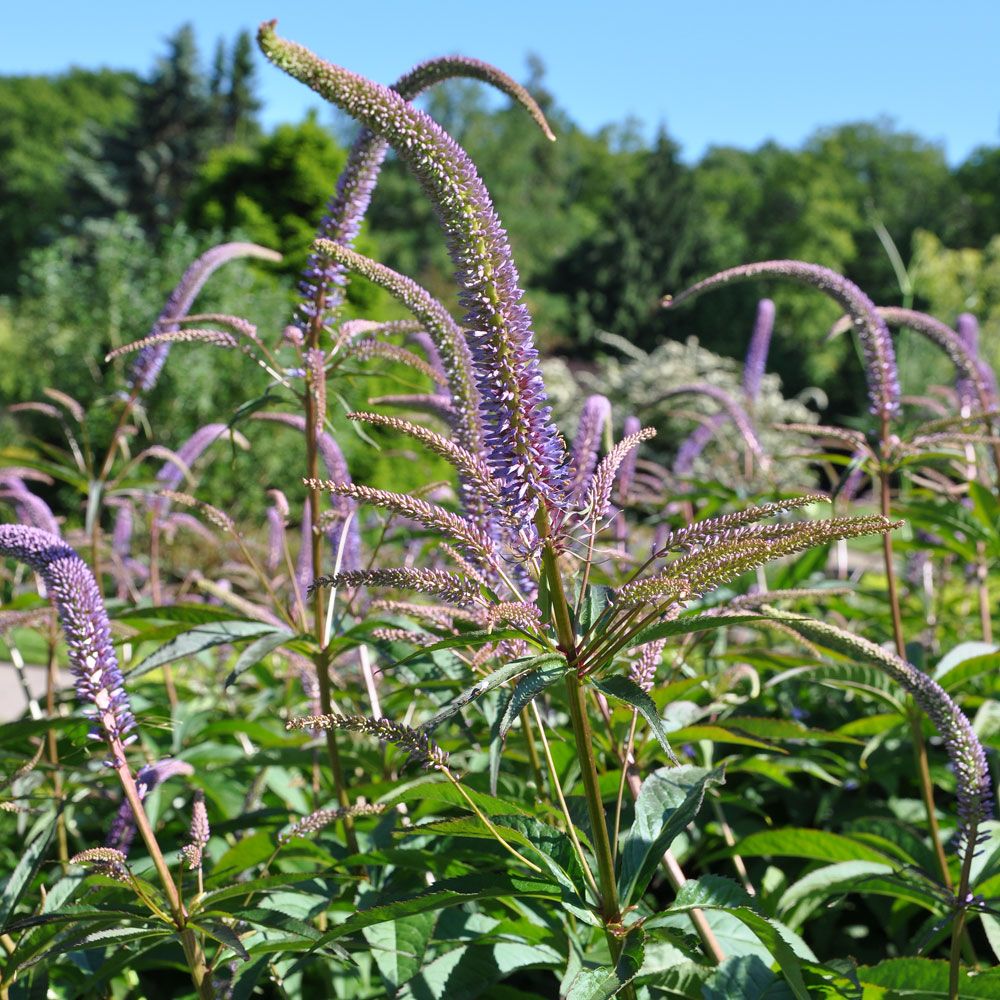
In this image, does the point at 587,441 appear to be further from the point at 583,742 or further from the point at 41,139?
the point at 41,139

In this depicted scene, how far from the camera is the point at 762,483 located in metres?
4.48

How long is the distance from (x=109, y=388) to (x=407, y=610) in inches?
580

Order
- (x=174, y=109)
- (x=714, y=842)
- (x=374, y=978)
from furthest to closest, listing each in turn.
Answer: (x=174, y=109) < (x=714, y=842) < (x=374, y=978)

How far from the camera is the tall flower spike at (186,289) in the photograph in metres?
2.55

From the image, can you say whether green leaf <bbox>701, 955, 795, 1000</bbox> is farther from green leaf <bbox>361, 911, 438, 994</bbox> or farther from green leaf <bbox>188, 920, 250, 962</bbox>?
green leaf <bbox>188, 920, 250, 962</bbox>

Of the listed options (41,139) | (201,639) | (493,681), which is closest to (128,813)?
(201,639)

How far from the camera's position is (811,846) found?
2.11 meters

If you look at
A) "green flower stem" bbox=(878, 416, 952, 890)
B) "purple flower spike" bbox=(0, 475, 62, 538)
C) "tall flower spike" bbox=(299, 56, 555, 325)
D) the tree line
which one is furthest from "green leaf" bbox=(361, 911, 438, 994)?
the tree line

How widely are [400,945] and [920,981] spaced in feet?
3.15

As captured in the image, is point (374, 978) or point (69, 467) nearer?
point (374, 978)

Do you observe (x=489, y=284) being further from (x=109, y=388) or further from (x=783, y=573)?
(x=109, y=388)

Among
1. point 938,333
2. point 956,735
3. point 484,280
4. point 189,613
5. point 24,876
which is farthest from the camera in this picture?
point 938,333

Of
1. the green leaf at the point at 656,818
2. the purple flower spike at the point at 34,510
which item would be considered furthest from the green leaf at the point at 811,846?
the purple flower spike at the point at 34,510

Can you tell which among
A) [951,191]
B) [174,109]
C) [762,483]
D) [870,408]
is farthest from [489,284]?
[951,191]
